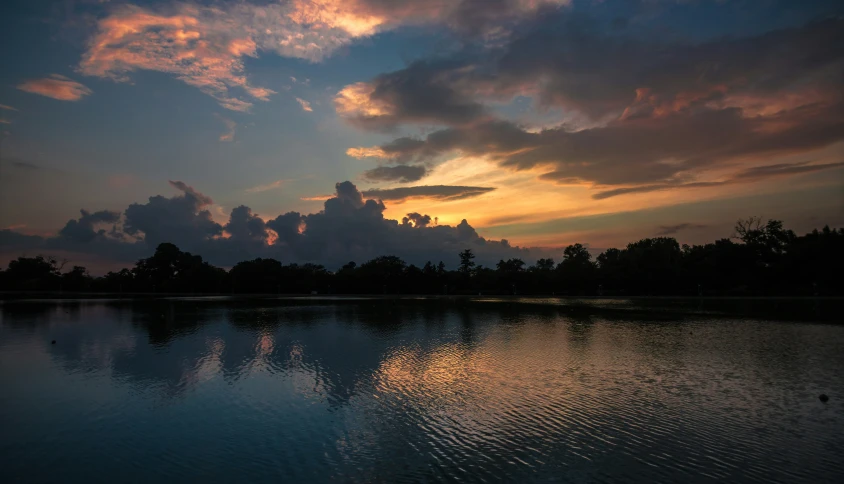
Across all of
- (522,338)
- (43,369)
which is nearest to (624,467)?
(522,338)

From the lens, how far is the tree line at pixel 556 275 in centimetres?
6594

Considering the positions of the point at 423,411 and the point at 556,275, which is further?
the point at 556,275

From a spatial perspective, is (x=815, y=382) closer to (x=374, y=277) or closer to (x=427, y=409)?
(x=427, y=409)

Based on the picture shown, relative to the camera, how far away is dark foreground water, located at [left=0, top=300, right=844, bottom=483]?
337 inches

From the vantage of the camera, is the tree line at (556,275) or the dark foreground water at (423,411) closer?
the dark foreground water at (423,411)

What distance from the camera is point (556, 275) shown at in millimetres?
91750

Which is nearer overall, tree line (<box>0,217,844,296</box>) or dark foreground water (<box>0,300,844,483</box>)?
dark foreground water (<box>0,300,844,483</box>)

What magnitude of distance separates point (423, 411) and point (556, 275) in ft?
276

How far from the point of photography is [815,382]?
14.6 meters

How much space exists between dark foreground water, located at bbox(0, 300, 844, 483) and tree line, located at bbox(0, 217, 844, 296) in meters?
52.2

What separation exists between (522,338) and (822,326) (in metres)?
19.4

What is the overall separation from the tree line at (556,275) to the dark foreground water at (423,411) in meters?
52.2

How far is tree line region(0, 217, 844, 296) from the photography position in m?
65.9

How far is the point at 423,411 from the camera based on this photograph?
1192 cm
